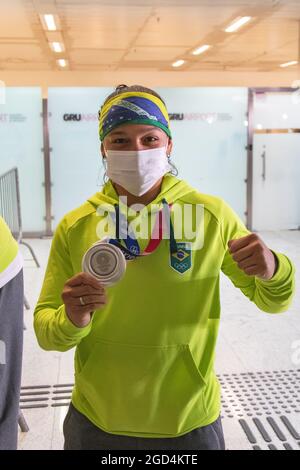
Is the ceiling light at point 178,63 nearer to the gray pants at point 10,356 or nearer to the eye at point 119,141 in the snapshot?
the eye at point 119,141

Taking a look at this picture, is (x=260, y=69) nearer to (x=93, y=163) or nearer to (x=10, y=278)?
(x=93, y=163)

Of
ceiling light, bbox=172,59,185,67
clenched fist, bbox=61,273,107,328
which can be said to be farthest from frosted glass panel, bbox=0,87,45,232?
clenched fist, bbox=61,273,107,328

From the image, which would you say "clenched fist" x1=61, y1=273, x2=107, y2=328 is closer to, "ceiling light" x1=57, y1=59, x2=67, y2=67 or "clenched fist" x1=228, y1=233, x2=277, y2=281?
"clenched fist" x1=228, y1=233, x2=277, y2=281

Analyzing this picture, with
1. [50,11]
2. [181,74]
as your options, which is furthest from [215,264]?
[181,74]

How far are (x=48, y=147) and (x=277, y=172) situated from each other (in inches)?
144

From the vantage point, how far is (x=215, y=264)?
1368 millimetres

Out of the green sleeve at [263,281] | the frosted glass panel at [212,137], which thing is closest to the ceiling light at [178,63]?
the frosted glass panel at [212,137]

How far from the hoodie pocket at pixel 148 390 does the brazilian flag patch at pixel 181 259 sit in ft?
0.64

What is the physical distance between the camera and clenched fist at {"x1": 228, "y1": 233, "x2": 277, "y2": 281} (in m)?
1.19

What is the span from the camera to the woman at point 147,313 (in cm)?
132

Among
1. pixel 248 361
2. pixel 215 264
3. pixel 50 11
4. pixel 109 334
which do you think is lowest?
pixel 248 361

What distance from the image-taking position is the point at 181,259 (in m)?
1.34

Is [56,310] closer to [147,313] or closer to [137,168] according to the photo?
[147,313]

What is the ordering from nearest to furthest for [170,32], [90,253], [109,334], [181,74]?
[90,253]
[109,334]
[170,32]
[181,74]
